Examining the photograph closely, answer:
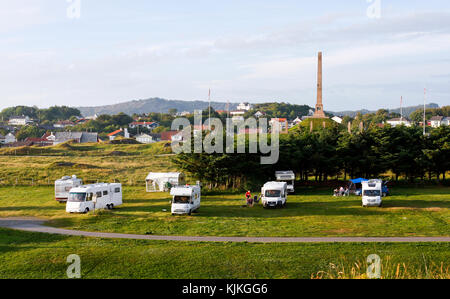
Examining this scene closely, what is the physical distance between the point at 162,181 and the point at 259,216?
1644cm

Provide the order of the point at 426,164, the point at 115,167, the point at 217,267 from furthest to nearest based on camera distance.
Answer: the point at 115,167 < the point at 426,164 < the point at 217,267

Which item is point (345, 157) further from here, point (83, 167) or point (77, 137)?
point (77, 137)

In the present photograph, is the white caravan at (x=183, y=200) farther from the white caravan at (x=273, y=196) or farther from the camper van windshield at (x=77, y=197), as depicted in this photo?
the camper van windshield at (x=77, y=197)

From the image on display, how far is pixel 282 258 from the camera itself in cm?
2002

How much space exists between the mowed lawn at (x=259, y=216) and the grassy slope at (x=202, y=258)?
333 centimetres

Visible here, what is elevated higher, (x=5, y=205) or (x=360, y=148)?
(x=360, y=148)

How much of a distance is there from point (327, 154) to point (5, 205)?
122 ft

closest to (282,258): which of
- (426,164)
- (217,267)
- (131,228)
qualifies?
(217,267)

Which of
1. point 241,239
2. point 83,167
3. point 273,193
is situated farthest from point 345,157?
point 83,167

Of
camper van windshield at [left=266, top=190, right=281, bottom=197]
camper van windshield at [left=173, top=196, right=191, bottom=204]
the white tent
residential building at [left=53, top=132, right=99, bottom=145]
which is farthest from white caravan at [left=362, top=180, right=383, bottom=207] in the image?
residential building at [left=53, top=132, right=99, bottom=145]

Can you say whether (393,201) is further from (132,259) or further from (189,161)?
(132,259)

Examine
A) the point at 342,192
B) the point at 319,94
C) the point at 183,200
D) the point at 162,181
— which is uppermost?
the point at 319,94

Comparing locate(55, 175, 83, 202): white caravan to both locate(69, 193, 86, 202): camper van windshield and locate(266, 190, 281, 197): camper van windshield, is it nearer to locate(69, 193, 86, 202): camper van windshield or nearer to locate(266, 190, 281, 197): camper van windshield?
locate(69, 193, 86, 202): camper van windshield

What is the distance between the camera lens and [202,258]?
794 inches
